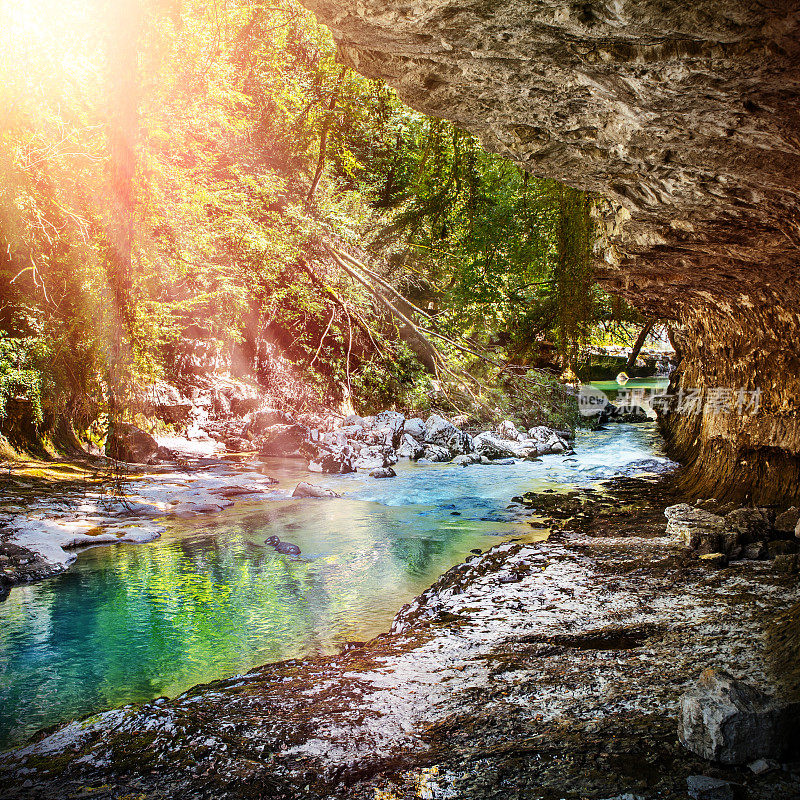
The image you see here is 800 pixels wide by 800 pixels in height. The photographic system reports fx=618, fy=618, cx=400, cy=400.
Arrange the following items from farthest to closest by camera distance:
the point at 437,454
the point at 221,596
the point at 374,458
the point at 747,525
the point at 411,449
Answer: the point at 411,449
the point at 437,454
the point at 374,458
the point at 221,596
the point at 747,525

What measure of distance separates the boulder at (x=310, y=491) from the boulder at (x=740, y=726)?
728cm

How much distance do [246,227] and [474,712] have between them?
878 cm

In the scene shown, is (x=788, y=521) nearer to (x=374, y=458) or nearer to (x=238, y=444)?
(x=374, y=458)

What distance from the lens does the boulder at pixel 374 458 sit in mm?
11766

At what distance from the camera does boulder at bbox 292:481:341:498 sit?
9398 millimetres

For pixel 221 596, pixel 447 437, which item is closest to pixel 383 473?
pixel 447 437

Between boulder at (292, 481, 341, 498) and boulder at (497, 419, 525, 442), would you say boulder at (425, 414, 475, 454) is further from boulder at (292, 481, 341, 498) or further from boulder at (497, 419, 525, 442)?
boulder at (292, 481, 341, 498)

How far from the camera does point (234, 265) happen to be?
36.2ft

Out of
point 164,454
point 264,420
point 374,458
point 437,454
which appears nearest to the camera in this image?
point 164,454

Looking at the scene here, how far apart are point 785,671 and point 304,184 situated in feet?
34.4

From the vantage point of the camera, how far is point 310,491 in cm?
944

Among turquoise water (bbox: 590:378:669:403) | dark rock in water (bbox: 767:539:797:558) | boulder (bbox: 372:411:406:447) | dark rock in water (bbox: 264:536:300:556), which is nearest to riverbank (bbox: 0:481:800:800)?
dark rock in water (bbox: 767:539:797:558)

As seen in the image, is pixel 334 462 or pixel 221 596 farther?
pixel 334 462

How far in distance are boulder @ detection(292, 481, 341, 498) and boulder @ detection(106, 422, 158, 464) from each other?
125 inches
